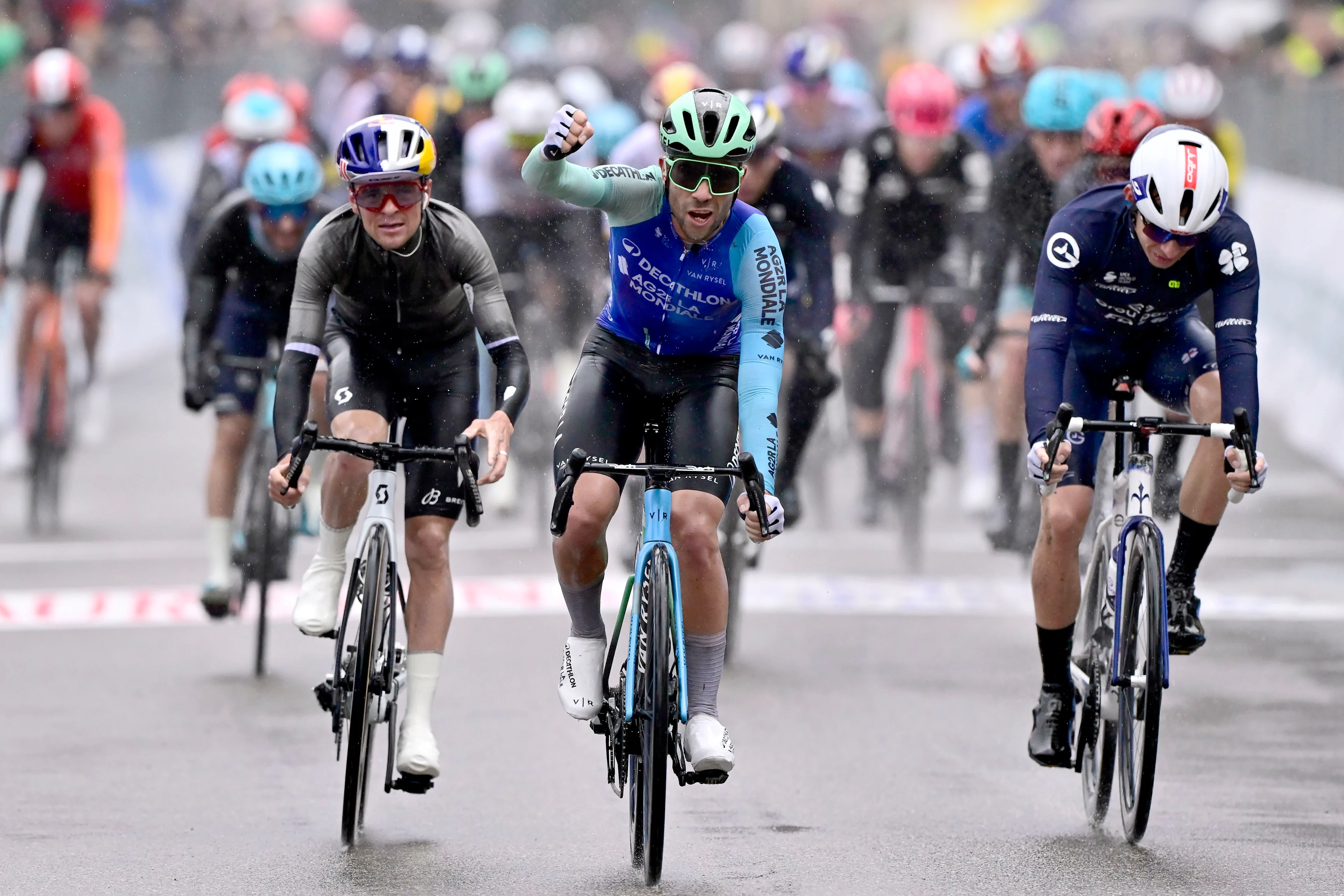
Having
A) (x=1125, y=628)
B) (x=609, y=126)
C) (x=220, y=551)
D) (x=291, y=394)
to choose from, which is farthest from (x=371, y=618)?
(x=609, y=126)

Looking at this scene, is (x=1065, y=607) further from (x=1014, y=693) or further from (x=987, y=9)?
(x=987, y=9)

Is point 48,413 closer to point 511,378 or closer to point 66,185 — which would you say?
point 66,185

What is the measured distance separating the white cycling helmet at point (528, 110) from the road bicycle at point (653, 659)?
849 centimetres

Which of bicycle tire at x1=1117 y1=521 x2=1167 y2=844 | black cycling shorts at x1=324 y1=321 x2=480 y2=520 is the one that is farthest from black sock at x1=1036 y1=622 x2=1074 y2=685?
black cycling shorts at x1=324 y1=321 x2=480 y2=520

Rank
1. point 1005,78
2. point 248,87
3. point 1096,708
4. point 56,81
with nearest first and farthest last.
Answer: point 1096,708 → point 56,81 → point 1005,78 → point 248,87

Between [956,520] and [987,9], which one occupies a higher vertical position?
[987,9]

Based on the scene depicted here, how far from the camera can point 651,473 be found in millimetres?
7523

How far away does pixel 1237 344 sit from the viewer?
319 inches

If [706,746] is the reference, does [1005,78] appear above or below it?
above

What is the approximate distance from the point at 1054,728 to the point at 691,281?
73.1 inches

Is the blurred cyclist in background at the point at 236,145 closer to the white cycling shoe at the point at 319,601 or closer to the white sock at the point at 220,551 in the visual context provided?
the white sock at the point at 220,551

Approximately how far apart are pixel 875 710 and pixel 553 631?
91.3 inches

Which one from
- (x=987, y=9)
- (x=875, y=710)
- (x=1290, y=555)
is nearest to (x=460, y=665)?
(x=875, y=710)

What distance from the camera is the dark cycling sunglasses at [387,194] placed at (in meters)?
8.17
